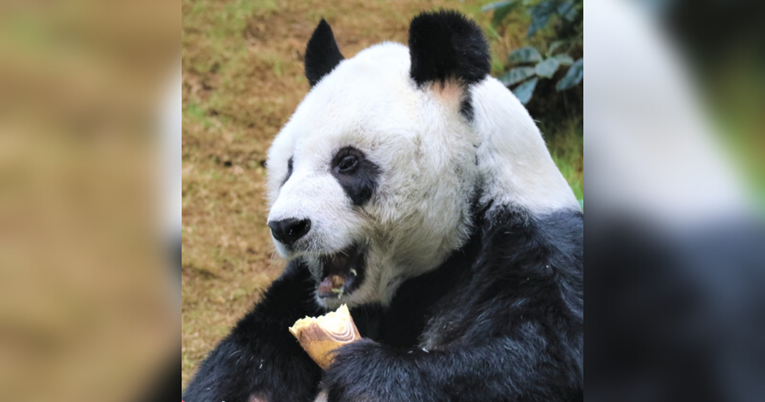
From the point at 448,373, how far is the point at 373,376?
0.25 meters

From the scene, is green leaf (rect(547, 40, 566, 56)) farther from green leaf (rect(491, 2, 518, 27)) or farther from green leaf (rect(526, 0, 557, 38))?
green leaf (rect(491, 2, 518, 27))

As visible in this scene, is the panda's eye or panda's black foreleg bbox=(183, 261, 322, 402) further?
panda's black foreleg bbox=(183, 261, 322, 402)

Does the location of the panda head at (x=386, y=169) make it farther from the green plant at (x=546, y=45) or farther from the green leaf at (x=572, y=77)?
the green leaf at (x=572, y=77)

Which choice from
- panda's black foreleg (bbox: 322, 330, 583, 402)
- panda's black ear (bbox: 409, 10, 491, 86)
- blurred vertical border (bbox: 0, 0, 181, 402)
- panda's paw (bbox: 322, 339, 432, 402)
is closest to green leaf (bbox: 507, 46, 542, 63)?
panda's black ear (bbox: 409, 10, 491, 86)

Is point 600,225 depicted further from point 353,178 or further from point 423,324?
point 353,178

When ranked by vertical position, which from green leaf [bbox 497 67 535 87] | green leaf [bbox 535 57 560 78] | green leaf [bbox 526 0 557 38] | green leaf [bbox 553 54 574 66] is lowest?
green leaf [bbox 497 67 535 87]

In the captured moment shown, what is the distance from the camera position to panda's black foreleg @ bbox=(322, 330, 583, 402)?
214 cm

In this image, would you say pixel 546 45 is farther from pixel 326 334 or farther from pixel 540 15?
pixel 326 334

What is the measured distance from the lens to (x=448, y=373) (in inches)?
84.8

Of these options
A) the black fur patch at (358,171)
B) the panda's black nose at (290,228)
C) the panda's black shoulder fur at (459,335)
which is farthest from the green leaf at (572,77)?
the panda's black nose at (290,228)

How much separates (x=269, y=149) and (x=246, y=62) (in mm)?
405

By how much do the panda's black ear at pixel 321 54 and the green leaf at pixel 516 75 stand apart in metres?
0.64

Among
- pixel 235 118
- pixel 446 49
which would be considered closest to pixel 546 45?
pixel 446 49

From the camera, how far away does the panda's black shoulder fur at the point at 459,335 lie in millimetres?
2158
